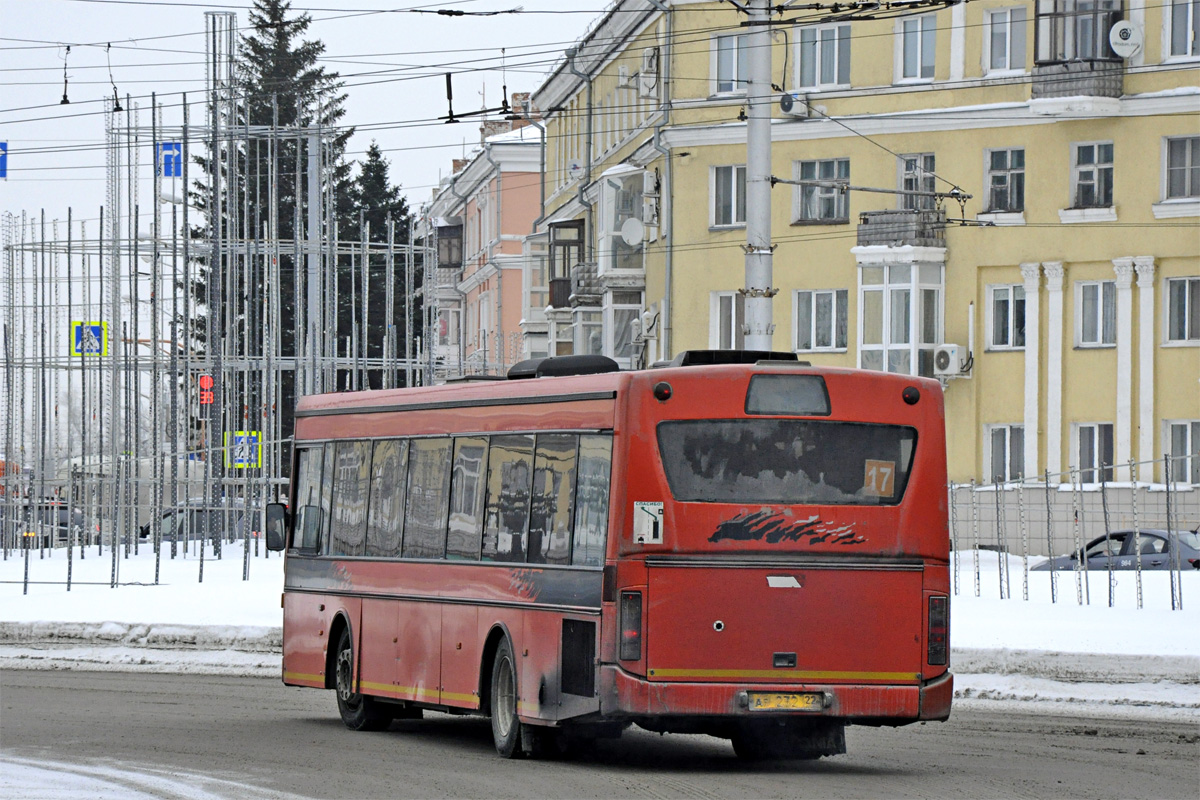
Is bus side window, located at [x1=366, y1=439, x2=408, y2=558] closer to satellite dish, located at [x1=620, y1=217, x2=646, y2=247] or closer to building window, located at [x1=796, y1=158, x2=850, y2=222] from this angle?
building window, located at [x1=796, y1=158, x2=850, y2=222]

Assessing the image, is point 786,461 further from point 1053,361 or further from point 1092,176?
point 1092,176

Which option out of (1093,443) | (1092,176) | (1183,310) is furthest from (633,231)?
(1183,310)

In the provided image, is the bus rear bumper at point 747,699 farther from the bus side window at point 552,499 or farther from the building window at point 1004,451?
the building window at point 1004,451

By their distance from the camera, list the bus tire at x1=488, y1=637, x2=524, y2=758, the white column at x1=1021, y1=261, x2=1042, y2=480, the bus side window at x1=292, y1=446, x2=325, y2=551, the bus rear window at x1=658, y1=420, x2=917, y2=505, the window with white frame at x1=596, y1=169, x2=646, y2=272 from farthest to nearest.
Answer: the window with white frame at x1=596, y1=169, x2=646, y2=272 < the white column at x1=1021, y1=261, x2=1042, y2=480 < the bus side window at x1=292, y1=446, x2=325, y2=551 < the bus tire at x1=488, y1=637, x2=524, y2=758 < the bus rear window at x1=658, y1=420, x2=917, y2=505

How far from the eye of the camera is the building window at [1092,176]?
4222 cm

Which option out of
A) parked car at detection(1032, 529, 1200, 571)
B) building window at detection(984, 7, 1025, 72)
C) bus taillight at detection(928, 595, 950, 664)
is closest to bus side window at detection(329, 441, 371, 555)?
bus taillight at detection(928, 595, 950, 664)

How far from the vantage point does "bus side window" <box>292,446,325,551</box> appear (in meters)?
16.7

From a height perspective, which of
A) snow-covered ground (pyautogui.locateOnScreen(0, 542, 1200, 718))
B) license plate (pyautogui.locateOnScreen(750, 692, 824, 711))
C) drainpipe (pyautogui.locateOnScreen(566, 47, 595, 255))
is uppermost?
drainpipe (pyautogui.locateOnScreen(566, 47, 595, 255))

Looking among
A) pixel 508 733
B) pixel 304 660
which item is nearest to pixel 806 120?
pixel 304 660

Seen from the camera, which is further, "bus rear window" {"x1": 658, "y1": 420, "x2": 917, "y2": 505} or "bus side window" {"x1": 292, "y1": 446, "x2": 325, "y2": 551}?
"bus side window" {"x1": 292, "y1": 446, "x2": 325, "y2": 551}

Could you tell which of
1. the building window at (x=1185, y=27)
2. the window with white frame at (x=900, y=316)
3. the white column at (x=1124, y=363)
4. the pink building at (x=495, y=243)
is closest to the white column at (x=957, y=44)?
the window with white frame at (x=900, y=316)

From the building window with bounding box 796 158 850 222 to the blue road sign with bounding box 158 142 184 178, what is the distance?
550 inches

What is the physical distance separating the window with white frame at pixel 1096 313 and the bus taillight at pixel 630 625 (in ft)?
106

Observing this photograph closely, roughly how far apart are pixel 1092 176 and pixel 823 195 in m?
6.20
